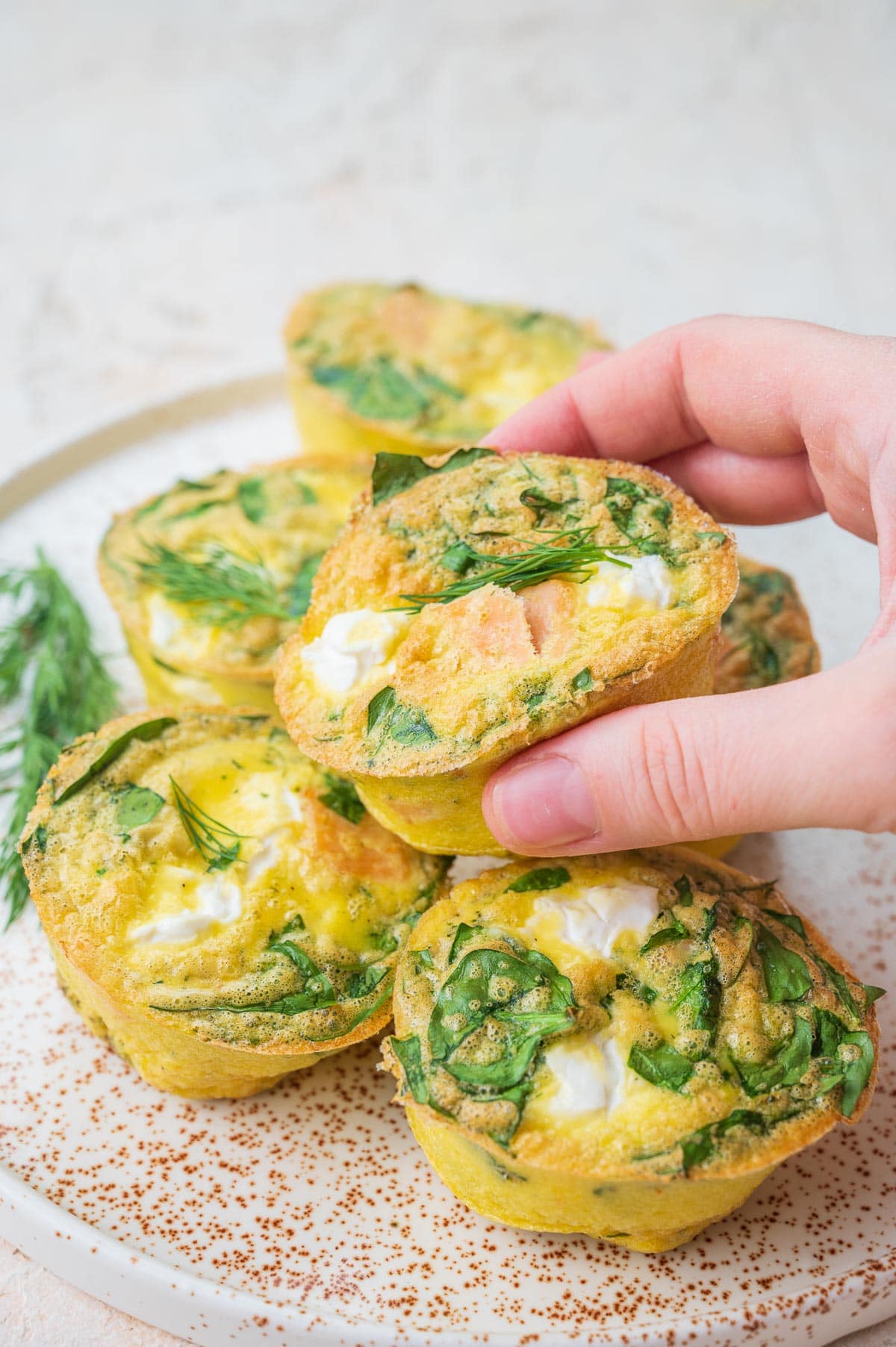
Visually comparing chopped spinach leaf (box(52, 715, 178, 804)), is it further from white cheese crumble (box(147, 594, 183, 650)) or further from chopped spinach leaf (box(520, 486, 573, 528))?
chopped spinach leaf (box(520, 486, 573, 528))

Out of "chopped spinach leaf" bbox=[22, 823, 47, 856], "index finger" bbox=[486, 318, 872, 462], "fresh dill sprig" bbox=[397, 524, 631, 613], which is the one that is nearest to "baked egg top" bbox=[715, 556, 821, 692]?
"index finger" bbox=[486, 318, 872, 462]

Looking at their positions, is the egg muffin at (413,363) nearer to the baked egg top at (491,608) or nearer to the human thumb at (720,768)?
the baked egg top at (491,608)

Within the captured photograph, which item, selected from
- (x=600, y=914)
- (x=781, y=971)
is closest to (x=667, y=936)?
(x=600, y=914)

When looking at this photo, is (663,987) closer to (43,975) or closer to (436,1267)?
(436,1267)

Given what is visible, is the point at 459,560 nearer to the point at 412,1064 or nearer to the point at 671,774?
the point at 671,774

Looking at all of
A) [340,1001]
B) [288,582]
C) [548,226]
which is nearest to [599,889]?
[340,1001]
